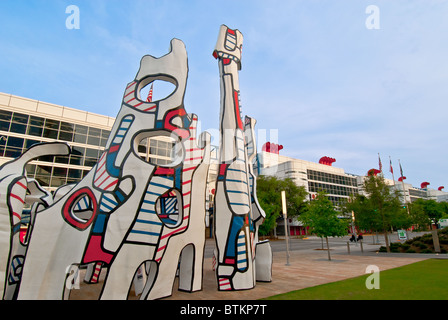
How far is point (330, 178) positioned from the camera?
6344 cm

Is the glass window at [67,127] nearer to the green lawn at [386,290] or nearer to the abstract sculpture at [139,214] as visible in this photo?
the abstract sculpture at [139,214]

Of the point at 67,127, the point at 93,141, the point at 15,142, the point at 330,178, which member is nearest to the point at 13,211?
the point at 15,142

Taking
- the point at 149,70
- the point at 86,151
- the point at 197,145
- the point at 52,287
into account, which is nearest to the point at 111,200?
the point at 52,287

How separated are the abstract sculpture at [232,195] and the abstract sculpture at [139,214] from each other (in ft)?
0.12

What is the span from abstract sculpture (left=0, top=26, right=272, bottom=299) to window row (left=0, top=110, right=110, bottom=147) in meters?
24.8

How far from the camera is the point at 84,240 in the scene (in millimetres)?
6633

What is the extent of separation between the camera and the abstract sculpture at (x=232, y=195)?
30.1 ft

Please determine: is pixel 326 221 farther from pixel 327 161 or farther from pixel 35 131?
pixel 327 161

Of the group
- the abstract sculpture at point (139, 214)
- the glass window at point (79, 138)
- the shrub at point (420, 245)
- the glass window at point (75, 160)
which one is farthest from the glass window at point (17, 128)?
the shrub at point (420, 245)

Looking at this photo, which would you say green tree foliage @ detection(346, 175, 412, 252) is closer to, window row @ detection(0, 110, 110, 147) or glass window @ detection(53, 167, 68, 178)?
window row @ detection(0, 110, 110, 147)

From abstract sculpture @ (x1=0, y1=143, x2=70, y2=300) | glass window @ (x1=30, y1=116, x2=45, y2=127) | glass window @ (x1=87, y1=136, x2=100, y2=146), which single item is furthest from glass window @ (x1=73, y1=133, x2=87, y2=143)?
abstract sculpture @ (x1=0, y1=143, x2=70, y2=300)

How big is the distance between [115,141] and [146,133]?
37.2 inches

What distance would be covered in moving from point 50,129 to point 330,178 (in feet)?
185
